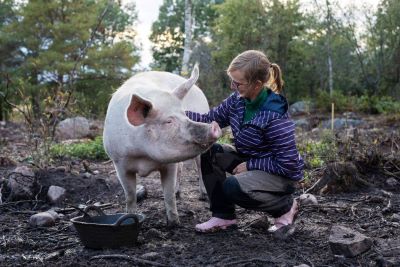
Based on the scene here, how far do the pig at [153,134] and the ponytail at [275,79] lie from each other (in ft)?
1.80

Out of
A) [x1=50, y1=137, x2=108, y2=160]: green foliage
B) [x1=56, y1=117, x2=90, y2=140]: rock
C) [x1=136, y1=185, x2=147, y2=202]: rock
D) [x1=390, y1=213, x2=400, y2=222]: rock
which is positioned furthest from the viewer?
[x1=56, y1=117, x2=90, y2=140]: rock

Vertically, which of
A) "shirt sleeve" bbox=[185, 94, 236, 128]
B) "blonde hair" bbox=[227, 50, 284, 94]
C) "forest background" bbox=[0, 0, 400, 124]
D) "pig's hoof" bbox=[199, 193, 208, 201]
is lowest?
"pig's hoof" bbox=[199, 193, 208, 201]

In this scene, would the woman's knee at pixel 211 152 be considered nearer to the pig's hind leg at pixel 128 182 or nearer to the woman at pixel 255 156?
the woman at pixel 255 156

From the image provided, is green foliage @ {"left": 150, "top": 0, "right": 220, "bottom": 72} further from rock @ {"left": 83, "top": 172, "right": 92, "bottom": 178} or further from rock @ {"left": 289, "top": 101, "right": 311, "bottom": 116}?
rock @ {"left": 83, "top": 172, "right": 92, "bottom": 178}

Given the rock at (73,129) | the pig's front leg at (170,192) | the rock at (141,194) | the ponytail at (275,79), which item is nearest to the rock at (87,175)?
the rock at (141,194)

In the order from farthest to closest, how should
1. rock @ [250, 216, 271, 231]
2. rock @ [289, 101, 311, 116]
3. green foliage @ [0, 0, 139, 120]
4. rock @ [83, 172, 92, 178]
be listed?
1. green foliage @ [0, 0, 139, 120]
2. rock @ [289, 101, 311, 116]
3. rock @ [83, 172, 92, 178]
4. rock @ [250, 216, 271, 231]

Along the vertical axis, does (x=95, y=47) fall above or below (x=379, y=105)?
above

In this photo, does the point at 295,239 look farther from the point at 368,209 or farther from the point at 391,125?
the point at 391,125

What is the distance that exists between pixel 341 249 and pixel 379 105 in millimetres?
13405

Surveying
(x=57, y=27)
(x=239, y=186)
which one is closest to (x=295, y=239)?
(x=239, y=186)

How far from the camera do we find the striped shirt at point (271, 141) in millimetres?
3611

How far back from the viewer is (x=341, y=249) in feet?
10.0

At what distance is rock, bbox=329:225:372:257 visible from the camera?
9.95 feet

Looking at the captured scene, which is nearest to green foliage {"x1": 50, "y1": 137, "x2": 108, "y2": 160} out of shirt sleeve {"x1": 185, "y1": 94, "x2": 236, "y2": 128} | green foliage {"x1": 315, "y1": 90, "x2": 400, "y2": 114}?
shirt sleeve {"x1": 185, "y1": 94, "x2": 236, "y2": 128}
